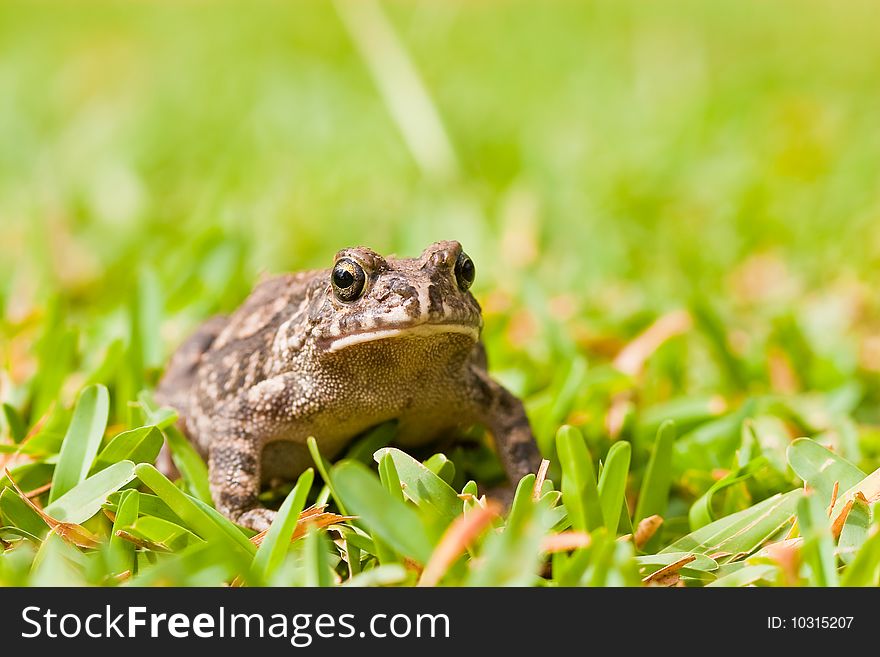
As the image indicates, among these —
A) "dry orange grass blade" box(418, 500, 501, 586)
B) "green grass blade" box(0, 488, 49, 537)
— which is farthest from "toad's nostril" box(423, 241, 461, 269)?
"green grass blade" box(0, 488, 49, 537)

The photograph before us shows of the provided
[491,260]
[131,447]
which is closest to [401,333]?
[131,447]

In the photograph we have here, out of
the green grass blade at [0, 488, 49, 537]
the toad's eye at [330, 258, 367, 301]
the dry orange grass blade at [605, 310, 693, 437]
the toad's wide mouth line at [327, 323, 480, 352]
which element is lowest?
the green grass blade at [0, 488, 49, 537]

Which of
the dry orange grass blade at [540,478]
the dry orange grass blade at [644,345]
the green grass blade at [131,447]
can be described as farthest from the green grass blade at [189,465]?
the dry orange grass blade at [644,345]

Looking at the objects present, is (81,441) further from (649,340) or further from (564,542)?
(649,340)

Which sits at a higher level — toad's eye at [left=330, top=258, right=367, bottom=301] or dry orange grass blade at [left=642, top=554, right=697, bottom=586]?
toad's eye at [left=330, top=258, right=367, bottom=301]

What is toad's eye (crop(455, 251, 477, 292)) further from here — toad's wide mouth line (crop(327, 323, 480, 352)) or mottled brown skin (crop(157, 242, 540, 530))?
toad's wide mouth line (crop(327, 323, 480, 352))

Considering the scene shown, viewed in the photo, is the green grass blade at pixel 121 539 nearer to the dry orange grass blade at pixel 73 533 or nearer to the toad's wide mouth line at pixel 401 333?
the dry orange grass blade at pixel 73 533
